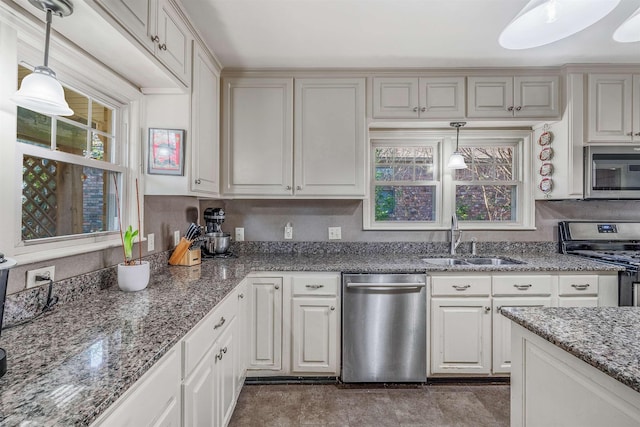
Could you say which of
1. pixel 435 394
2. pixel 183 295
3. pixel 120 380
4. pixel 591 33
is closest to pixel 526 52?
pixel 591 33

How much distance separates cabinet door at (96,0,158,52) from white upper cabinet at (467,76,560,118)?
7.18 ft

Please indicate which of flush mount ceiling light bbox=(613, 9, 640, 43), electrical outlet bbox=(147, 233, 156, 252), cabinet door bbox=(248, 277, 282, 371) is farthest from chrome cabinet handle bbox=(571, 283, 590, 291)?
electrical outlet bbox=(147, 233, 156, 252)

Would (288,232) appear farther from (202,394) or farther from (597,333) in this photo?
(597,333)

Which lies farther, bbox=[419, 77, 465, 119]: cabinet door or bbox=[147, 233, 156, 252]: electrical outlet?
bbox=[419, 77, 465, 119]: cabinet door

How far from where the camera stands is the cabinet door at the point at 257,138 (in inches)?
96.3

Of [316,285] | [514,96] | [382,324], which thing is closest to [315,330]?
[316,285]

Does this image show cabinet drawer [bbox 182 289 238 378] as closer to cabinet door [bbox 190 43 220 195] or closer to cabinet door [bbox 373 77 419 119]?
cabinet door [bbox 190 43 220 195]

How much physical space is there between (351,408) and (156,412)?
1414mm

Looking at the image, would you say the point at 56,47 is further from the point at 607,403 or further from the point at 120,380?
the point at 607,403

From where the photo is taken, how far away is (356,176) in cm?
245

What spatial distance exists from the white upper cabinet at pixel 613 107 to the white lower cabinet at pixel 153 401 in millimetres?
3083

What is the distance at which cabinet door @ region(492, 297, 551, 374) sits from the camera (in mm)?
2170

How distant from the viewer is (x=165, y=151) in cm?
183

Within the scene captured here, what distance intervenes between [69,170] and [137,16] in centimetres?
75
